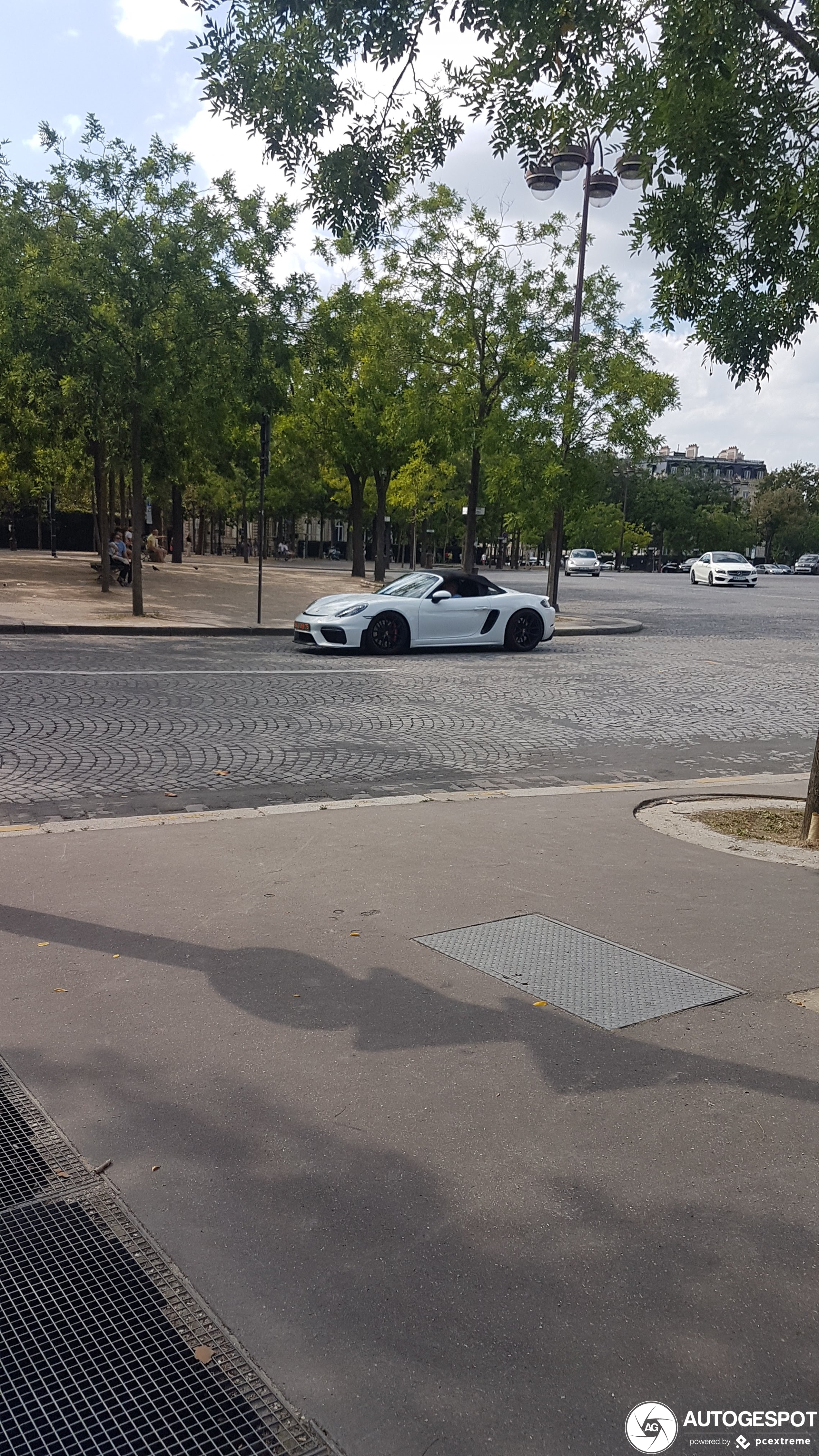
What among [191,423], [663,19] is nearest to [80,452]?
[191,423]

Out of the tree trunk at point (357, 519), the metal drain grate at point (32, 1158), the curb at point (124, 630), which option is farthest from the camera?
the tree trunk at point (357, 519)

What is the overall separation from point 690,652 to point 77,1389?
18525 mm

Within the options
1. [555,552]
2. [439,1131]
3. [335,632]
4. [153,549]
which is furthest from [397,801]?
[153,549]

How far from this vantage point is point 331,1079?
11.2 ft

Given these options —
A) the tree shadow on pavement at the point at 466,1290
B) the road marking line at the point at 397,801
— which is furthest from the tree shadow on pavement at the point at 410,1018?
the road marking line at the point at 397,801

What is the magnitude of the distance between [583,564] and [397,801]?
192ft

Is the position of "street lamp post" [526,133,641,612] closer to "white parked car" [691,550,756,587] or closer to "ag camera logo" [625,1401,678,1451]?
"ag camera logo" [625,1401,678,1451]

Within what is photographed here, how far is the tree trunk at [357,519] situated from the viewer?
35.5m

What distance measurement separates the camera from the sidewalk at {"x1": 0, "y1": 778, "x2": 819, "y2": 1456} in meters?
2.25

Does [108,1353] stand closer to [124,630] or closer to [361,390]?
[124,630]

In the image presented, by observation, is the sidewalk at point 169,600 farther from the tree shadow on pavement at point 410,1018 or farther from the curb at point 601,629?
the tree shadow on pavement at point 410,1018

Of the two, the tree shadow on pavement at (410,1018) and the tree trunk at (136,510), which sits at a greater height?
the tree trunk at (136,510)

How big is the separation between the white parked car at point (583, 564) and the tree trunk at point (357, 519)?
1048 inches

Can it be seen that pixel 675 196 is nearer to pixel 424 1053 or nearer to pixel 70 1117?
pixel 424 1053
